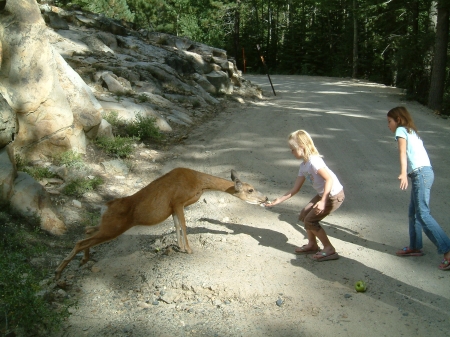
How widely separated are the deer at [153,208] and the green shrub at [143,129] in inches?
228

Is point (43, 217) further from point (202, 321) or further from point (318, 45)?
point (318, 45)

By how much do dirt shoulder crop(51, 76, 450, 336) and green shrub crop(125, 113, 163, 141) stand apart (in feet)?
6.56

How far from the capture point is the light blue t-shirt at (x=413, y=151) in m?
6.39

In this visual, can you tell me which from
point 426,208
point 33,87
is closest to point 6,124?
point 33,87

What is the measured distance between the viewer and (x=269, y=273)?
6.35m

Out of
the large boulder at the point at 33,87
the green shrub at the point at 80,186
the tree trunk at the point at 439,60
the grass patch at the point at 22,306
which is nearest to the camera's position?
the grass patch at the point at 22,306

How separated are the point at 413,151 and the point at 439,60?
15082 mm

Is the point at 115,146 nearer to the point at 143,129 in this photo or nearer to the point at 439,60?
the point at 143,129

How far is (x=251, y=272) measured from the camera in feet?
20.8

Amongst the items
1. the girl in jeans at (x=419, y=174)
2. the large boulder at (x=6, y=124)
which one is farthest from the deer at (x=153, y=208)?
the girl in jeans at (x=419, y=174)

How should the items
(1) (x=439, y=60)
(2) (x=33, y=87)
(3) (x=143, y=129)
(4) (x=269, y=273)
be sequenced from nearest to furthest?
(4) (x=269, y=273), (2) (x=33, y=87), (3) (x=143, y=129), (1) (x=439, y=60)

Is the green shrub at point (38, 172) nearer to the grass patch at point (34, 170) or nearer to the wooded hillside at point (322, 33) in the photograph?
the grass patch at point (34, 170)

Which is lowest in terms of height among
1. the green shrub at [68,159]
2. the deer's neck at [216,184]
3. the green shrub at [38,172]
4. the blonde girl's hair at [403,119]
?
the green shrub at [38,172]

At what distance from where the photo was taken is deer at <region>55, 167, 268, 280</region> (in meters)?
6.63
